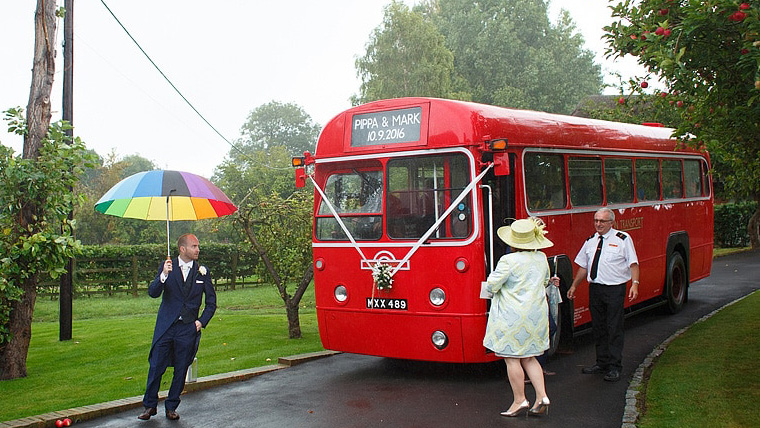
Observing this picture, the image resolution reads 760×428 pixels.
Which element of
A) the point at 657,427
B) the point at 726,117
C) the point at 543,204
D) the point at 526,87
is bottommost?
the point at 657,427

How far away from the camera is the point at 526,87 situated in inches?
2549

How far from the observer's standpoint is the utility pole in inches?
532

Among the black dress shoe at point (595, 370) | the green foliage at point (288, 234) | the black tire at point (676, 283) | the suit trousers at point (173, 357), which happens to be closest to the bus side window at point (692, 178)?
the black tire at point (676, 283)

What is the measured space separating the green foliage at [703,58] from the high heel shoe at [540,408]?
10.4 feet

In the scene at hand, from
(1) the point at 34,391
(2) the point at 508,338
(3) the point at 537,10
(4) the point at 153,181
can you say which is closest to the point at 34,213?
(1) the point at 34,391

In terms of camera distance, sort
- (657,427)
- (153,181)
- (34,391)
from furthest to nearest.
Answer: (34,391) → (153,181) → (657,427)

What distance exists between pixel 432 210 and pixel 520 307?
2094 millimetres

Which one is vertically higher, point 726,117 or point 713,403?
point 726,117

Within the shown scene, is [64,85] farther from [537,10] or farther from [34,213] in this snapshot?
[537,10]

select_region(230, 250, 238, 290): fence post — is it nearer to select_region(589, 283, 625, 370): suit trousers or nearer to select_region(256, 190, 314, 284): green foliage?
select_region(256, 190, 314, 284): green foliage

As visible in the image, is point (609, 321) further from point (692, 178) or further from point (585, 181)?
point (692, 178)

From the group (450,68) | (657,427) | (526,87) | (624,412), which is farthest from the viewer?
(526,87)

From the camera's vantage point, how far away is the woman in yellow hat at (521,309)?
23.4ft

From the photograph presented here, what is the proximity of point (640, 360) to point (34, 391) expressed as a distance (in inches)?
300
